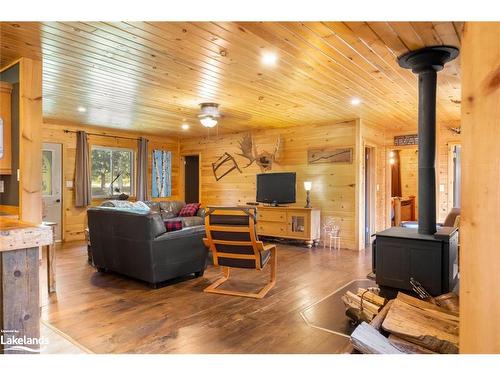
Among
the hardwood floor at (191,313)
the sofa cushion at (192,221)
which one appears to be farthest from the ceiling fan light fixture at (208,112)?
the hardwood floor at (191,313)

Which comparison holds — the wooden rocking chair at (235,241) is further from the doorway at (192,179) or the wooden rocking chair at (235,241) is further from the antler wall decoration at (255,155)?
the doorway at (192,179)

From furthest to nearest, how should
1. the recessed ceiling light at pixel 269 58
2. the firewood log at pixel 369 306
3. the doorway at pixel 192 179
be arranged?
the doorway at pixel 192 179 < the recessed ceiling light at pixel 269 58 < the firewood log at pixel 369 306

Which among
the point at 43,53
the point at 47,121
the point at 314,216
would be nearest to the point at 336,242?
the point at 314,216

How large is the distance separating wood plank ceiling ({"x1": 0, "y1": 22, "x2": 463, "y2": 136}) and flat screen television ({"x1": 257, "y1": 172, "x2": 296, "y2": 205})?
1.40 m

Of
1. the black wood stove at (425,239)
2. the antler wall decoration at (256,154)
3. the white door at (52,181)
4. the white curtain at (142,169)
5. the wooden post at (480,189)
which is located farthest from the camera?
the white curtain at (142,169)

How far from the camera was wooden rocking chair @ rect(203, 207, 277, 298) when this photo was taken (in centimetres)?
356

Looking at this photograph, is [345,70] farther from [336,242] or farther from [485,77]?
[336,242]

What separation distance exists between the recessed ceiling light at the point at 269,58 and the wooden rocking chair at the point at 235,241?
1.47m

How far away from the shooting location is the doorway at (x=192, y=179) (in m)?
9.22

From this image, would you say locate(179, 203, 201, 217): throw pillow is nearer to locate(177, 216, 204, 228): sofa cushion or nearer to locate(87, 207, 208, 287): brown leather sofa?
locate(177, 216, 204, 228): sofa cushion


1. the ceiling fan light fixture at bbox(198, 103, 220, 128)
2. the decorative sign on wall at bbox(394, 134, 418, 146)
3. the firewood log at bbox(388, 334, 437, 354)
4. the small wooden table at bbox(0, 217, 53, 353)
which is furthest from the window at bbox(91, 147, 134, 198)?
the firewood log at bbox(388, 334, 437, 354)

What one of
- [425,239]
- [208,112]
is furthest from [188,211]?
[425,239]

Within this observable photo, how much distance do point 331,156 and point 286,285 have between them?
125 inches

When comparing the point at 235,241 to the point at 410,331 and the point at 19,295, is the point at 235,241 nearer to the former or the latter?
the point at 410,331
